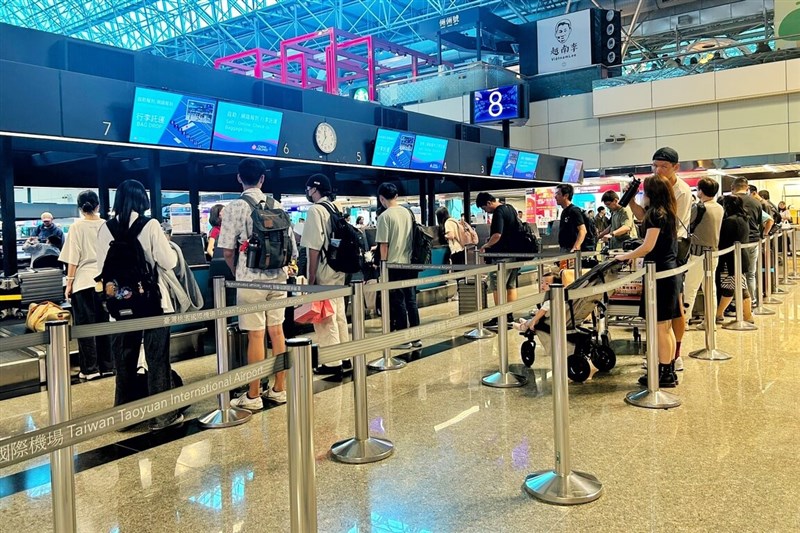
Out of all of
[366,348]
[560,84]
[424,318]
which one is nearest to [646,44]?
[560,84]

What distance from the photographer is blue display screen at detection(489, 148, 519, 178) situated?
1177 cm

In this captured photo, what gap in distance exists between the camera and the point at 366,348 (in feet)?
7.41

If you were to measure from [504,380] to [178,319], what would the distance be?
2.64 meters

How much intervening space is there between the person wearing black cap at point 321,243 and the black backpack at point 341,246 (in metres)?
0.02

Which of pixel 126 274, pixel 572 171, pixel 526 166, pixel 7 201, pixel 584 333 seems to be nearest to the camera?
pixel 126 274

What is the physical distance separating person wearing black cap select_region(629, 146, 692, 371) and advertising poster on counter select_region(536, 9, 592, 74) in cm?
1057

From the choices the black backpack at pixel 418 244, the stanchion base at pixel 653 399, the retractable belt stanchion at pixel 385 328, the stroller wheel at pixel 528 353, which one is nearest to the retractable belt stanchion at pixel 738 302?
the stroller wheel at pixel 528 353

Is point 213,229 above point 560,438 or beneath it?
above

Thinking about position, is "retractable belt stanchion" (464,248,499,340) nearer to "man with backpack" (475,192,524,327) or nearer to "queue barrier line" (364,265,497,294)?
"man with backpack" (475,192,524,327)

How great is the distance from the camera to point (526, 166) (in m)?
12.9

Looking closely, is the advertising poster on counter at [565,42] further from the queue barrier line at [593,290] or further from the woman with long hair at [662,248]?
the queue barrier line at [593,290]

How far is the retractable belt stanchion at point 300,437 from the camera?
6.10ft

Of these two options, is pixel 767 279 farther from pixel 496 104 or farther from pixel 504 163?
pixel 496 104

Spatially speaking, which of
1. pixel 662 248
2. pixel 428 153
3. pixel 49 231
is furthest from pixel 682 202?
pixel 49 231
